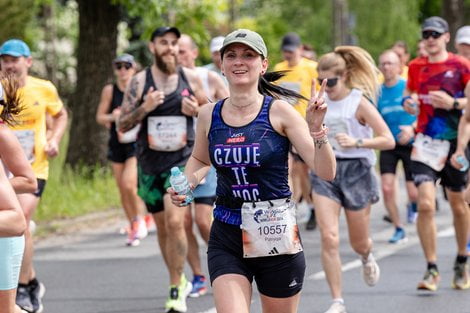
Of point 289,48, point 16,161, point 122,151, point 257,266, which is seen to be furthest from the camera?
point 289,48

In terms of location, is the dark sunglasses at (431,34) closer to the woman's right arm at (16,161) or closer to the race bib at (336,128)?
the race bib at (336,128)

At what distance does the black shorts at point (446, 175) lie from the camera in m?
10.1

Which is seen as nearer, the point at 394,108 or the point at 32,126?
the point at 32,126

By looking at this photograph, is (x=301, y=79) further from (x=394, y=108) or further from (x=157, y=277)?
(x=157, y=277)

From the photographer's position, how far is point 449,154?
10211 mm

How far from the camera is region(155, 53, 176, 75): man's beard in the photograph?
31.0 ft

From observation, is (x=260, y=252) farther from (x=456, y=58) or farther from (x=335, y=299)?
(x=456, y=58)

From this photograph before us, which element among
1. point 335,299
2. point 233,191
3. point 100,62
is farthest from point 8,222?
point 100,62

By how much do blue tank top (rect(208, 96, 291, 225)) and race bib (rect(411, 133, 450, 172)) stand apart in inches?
156

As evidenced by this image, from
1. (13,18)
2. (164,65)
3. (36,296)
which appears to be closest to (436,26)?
(164,65)

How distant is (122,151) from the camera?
13.8 m

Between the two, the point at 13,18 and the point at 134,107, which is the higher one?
the point at 134,107

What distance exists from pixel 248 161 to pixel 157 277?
4943mm

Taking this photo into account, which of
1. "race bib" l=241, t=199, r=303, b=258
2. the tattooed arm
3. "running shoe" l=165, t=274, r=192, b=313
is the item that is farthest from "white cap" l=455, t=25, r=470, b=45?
"race bib" l=241, t=199, r=303, b=258
